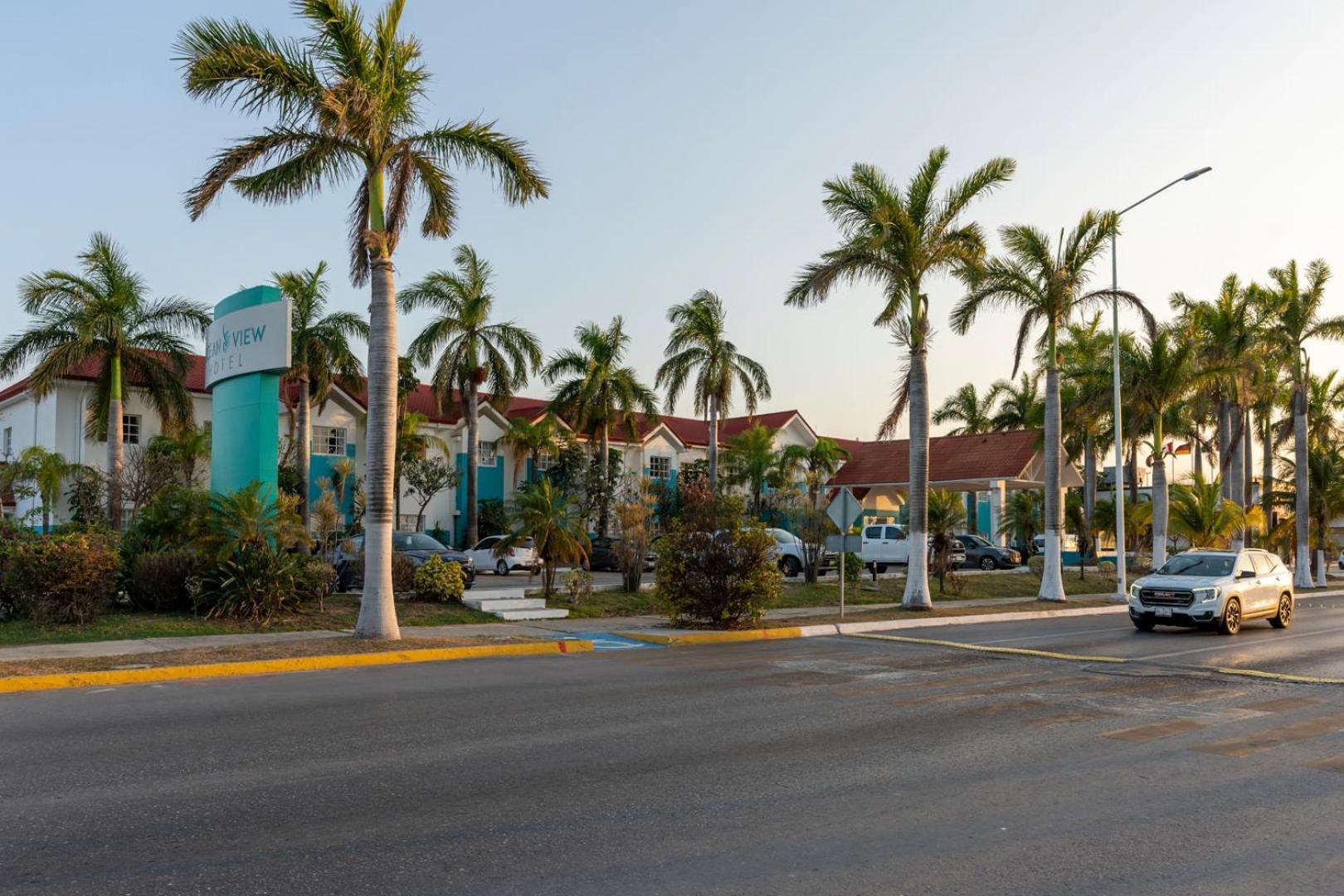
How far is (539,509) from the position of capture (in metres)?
21.0

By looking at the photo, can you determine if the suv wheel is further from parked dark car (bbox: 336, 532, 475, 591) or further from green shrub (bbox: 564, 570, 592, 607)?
parked dark car (bbox: 336, 532, 475, 591)

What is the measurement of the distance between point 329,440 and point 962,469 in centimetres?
2887

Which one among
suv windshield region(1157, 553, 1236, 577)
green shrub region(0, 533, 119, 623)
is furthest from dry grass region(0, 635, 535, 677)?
suv windshield region(1157, 553, 1236, 577)

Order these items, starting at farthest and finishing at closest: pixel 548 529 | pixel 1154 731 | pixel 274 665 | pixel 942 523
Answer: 1. pixel 942 523
2. pixel 548 529
3. pixel 274 665
4. pixel 1154 731

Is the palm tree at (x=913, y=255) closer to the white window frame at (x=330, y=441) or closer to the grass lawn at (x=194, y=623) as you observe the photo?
the grass lawn at (x=194, y=623)

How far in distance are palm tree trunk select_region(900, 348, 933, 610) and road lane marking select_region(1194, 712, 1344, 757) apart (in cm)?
1383

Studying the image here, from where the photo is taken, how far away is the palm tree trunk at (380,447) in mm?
15992

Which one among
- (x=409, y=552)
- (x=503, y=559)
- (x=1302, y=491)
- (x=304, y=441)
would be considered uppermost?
(x=304, y=441)

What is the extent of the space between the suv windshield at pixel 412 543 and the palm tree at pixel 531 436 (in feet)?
63.0

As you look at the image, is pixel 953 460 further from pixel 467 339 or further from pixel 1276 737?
pixel 1276 737

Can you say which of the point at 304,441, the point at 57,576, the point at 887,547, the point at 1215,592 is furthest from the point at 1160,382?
the point at 57,576

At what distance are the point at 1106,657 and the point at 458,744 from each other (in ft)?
34.1

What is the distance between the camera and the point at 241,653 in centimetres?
1405

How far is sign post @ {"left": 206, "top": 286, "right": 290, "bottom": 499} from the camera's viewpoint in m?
19.7
